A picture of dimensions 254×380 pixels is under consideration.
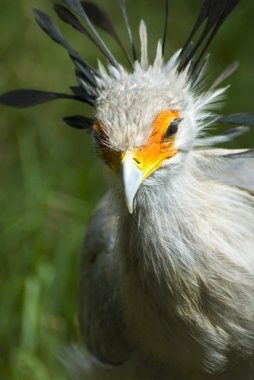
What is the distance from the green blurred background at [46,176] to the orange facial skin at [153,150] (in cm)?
69

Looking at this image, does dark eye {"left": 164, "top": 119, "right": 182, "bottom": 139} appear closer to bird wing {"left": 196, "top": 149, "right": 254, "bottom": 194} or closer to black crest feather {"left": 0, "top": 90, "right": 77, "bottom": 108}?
bird wing {"left": 196, "top": 149, "right": 254, "bottom": 194}

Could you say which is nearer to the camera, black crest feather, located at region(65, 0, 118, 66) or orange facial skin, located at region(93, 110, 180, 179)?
orange facial skin, located at region(93, 110, 180, 179)

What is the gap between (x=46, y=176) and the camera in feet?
14.3

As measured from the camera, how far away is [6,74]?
4863mm

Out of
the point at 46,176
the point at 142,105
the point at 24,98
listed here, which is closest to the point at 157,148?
the point at 142,105

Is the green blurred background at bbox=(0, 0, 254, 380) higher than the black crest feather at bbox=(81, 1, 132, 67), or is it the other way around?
the black crest feather at bbox=(81, 1, 132, 67)

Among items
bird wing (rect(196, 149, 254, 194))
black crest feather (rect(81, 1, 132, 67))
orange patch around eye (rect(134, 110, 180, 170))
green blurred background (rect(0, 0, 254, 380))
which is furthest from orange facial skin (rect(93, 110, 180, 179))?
green blurred background (rect(0, 0, 254, 380))

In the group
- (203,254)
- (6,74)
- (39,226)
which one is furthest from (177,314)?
(6,74)

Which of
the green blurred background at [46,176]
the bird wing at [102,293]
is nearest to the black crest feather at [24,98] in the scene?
the bird wing at [102,293]

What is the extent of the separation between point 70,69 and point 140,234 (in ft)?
8.66

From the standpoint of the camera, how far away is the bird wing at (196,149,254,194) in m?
2.66

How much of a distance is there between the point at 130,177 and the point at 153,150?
124mm

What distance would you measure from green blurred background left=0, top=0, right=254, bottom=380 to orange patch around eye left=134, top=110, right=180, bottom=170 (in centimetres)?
68

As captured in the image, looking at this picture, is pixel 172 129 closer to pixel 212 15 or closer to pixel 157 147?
pixel 157 147
